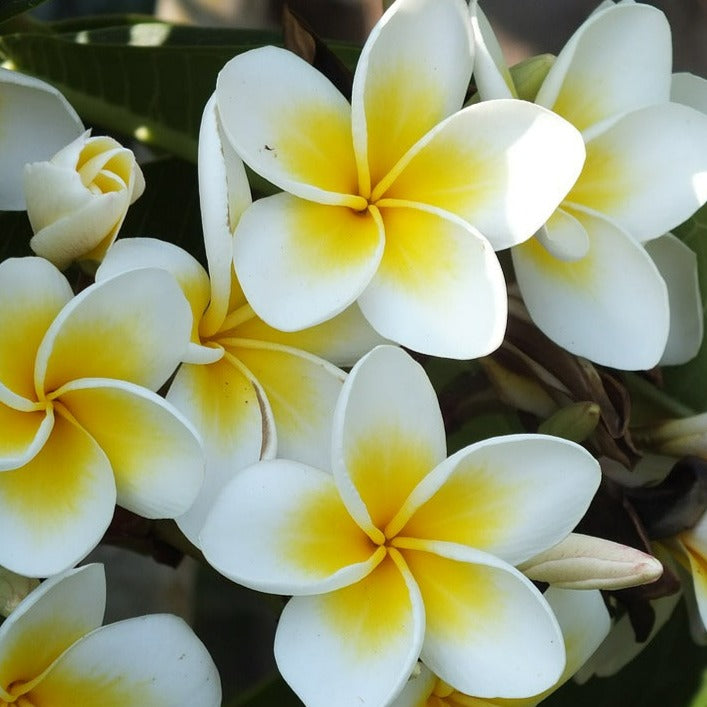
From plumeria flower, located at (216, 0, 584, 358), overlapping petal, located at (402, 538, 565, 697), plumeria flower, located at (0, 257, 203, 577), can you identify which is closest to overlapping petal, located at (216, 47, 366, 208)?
plumeria flower, located at (216, 0, 584, 358)

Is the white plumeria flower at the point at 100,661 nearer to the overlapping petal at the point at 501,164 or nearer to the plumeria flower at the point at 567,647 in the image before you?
the plumeria flower at the point at 567,647

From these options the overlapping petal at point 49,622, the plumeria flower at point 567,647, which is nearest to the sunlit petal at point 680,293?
the plumeria flower at point 567,647

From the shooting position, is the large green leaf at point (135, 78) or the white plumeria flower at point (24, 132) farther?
the large green leaf at point (135, 78)

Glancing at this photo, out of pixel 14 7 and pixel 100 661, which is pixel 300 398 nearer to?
pixel 100 661

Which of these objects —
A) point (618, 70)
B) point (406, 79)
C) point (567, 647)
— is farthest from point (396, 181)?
point (567, 647)

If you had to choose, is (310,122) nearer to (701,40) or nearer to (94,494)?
(94,494)

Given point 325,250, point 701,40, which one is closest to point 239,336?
point 325,250
